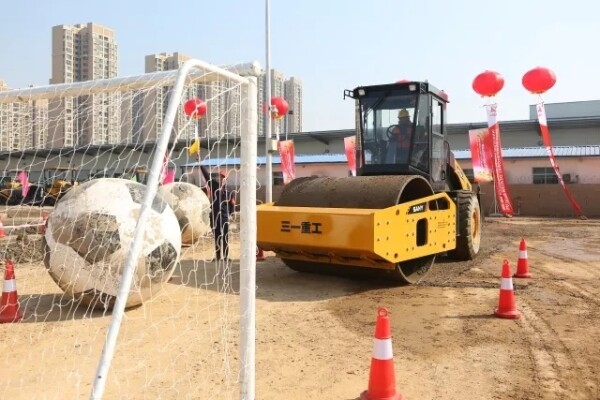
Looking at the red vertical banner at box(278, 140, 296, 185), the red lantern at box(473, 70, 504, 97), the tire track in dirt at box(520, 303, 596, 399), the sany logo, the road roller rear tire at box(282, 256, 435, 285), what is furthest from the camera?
the red vertical banner at box(278, 140, 296, 185)

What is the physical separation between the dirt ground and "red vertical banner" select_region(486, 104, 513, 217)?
12067 mm

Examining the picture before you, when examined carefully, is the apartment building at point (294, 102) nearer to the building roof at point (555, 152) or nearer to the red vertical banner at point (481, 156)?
the building roof at point (555, 152)

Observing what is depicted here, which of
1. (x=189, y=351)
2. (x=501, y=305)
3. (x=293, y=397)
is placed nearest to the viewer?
(x=293, y=397)

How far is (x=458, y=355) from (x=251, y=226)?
8.86 ft

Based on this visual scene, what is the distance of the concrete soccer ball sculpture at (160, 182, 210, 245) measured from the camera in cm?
1123

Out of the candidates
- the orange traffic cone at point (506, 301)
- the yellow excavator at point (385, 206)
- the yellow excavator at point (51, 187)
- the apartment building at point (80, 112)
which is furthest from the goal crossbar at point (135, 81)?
the orange traffic cone at point (506, 301)

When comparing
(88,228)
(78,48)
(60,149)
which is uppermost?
(78,48)

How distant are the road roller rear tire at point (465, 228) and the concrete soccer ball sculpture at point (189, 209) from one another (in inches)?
217

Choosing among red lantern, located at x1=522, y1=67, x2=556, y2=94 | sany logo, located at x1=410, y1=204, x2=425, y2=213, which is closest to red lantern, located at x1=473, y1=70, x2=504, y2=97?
red lantern, located at x1=522, y1=67, x2=556, y2=94

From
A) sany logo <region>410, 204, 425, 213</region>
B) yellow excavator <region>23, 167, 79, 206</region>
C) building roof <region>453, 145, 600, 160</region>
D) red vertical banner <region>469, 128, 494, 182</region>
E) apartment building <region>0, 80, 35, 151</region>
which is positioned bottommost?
sany logo <region>410, 204, 425, 213</region>

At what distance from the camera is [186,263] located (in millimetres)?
9844

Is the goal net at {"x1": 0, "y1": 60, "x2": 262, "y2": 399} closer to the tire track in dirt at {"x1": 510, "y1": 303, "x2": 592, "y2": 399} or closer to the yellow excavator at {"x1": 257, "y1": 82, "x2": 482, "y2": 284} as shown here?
the yellow excavator at {"x1": 257, "y1": 82, "x2": 482, "y2": 284}

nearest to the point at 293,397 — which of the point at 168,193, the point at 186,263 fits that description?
the point at 186,263

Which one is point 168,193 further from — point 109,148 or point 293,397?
point 293,397
